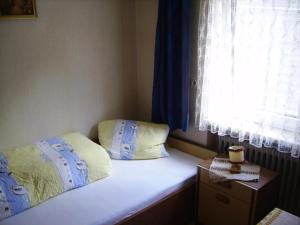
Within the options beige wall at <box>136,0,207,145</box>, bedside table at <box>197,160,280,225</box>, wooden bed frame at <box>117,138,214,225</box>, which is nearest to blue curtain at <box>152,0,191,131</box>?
beige wall at <box>136,0,207,145</box>

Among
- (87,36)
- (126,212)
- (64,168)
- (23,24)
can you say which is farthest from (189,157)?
(23,24)

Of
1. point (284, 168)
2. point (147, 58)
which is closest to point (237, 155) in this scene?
point (284, 168)

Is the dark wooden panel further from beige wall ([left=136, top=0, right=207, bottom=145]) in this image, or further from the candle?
beige wall ([left=136, top=0, right=207, bottom=145])

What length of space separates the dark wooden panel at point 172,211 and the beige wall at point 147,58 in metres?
0.50

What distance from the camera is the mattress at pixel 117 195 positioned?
186cm

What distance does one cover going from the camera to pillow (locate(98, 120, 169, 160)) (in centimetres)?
257

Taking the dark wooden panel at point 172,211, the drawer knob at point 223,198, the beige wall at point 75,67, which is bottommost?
the dark wooden panel at point 172,211

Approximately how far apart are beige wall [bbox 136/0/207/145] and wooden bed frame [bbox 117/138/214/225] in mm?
205

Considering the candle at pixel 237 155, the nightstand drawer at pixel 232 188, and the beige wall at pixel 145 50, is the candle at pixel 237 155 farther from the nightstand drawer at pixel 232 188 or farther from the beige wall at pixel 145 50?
the beige wall at pixel 145 50

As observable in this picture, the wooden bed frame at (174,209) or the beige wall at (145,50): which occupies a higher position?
the beige wall at (145,50)

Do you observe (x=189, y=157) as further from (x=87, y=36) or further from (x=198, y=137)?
(x=87, y=36)

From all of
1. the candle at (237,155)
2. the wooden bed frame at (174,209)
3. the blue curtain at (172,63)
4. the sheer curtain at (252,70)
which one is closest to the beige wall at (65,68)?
the blue curtain at (172,63)

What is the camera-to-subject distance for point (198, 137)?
2.71 metres

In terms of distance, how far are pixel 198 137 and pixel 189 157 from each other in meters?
0.20
